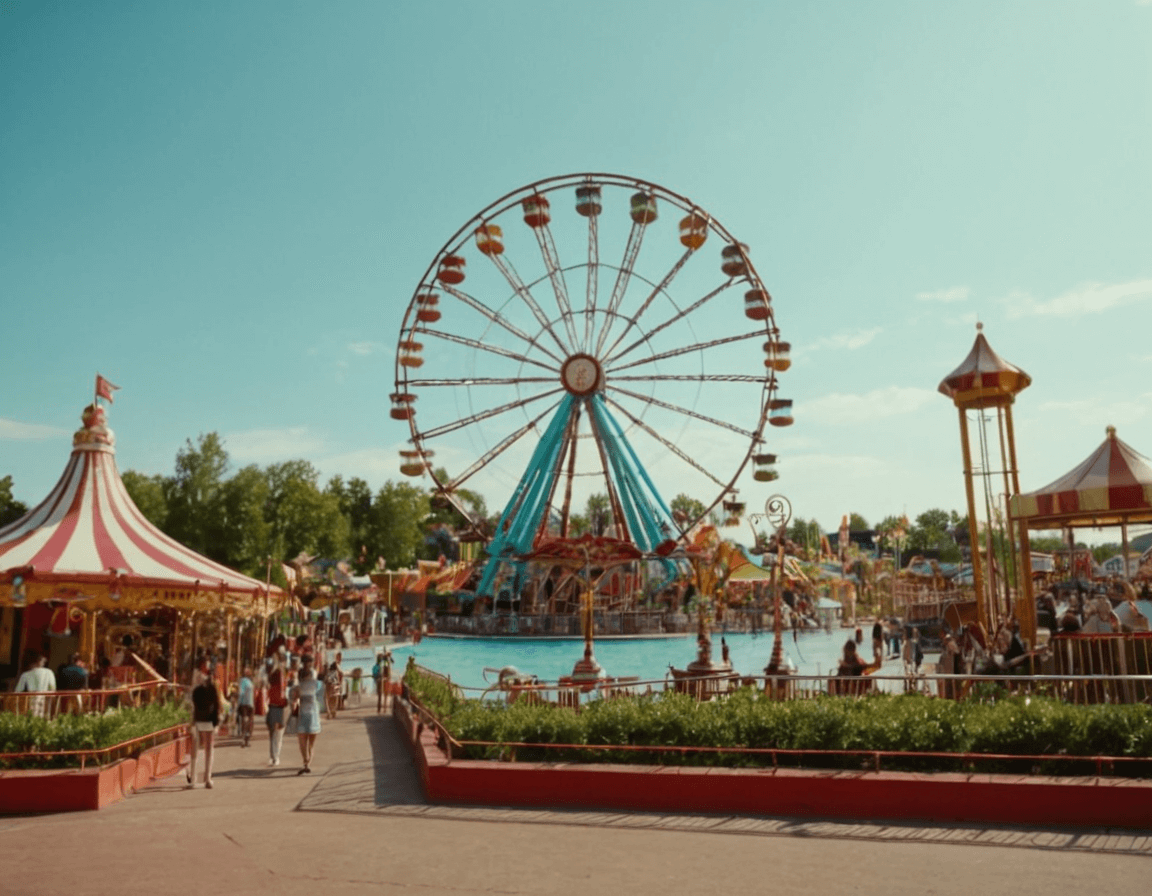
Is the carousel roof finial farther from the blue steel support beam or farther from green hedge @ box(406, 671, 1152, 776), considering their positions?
the blue steel support beam

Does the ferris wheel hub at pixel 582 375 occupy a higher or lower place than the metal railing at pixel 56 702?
higher

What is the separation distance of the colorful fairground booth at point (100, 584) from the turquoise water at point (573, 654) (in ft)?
49.2

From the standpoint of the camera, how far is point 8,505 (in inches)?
2240

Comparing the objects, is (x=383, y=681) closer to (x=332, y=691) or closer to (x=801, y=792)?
(x=332, y=691)

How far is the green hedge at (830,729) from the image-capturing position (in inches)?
322

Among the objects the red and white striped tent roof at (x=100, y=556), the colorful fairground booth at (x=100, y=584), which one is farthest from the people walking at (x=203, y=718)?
the red and white striped tent roof at (x=100, y=556)

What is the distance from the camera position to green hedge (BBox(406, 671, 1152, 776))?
8.18 metres

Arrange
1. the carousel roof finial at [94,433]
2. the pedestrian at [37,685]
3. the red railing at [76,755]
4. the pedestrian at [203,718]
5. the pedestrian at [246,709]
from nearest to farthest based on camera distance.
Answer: the red railing at [76,755] → the pedestrian at [37,685] → the pedestrian at [203,718] → the pedestrian at [246,709] → the carousel roof finial at [94,433]

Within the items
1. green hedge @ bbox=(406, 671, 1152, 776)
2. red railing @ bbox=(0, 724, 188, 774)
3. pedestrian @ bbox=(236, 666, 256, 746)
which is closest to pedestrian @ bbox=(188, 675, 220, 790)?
red railing @ bbox=(0, 724, 188, 774)

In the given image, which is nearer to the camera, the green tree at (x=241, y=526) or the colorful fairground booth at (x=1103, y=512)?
the colorful fairground booth at (x=1103, y=512)

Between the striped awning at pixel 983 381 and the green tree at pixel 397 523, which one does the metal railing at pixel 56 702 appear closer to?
the striped awning at pixel 983 381

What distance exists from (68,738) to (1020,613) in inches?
574

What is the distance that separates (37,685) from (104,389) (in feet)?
31.4

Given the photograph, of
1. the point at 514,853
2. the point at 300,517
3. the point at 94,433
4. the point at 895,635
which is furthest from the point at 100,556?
the point at 300,517
